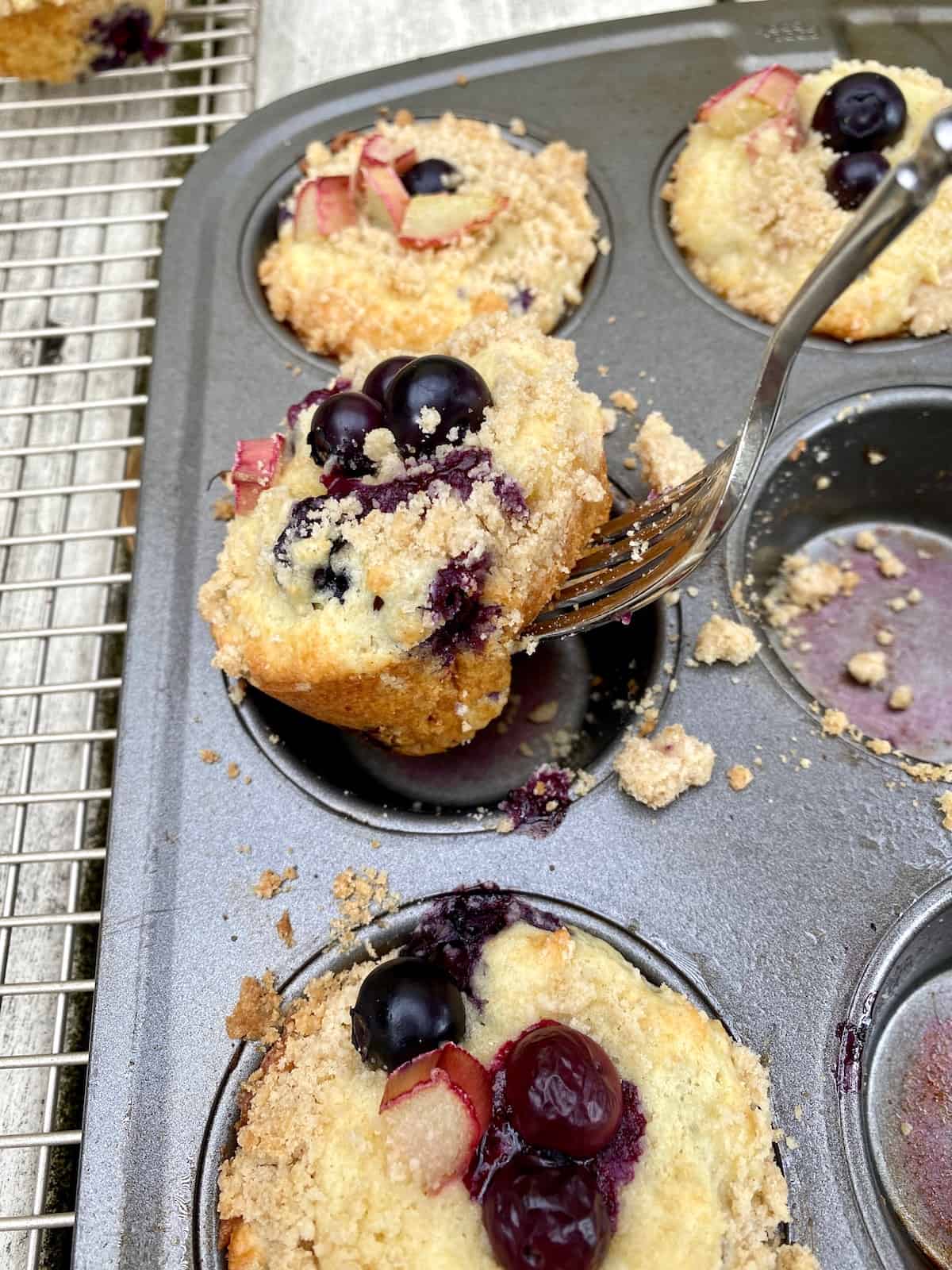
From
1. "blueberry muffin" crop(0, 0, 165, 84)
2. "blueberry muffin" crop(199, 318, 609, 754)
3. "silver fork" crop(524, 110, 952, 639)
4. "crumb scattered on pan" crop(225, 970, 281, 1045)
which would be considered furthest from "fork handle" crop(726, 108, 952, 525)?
"blueberry muffin" crop(0, 0, 165, 84)

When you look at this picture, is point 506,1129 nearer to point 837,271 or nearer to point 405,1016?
point 405,1016

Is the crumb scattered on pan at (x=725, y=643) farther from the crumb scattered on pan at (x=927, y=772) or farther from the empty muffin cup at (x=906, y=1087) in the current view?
the empty muffin cup at (x=906, y=1087)

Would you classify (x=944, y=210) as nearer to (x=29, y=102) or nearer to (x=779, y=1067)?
(x=779, y=1067)

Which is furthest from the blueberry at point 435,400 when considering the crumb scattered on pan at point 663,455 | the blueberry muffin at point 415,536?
the crumb scattered on pan at point 663,455

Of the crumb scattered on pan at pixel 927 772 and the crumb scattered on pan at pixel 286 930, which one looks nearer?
the crumb scattered on pan at pixel 286 930

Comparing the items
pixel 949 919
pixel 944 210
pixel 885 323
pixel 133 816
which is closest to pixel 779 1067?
pixel 949 919
